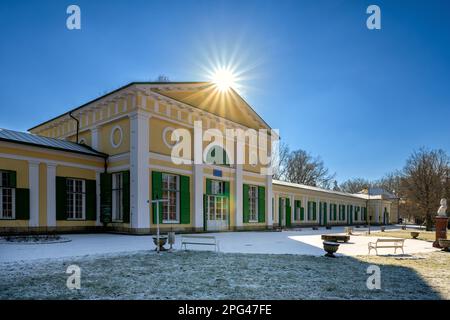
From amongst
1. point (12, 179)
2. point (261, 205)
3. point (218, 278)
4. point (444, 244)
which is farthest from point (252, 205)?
point (218, 278)

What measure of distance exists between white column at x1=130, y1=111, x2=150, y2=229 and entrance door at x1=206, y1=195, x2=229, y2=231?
4733 millimetres

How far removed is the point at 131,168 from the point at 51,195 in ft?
12.3

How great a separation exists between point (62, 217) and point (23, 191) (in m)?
2.14

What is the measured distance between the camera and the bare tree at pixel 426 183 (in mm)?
31281

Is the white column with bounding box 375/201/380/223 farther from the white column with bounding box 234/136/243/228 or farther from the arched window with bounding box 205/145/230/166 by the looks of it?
the arched window with bounding box 205/145/230/166

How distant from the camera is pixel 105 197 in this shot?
56.9 ft

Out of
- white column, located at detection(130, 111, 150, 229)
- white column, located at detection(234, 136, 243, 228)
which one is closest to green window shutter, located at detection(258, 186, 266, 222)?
white column, located at detection(234, 136, 243, 228)

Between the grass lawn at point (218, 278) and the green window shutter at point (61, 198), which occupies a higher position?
the green window shutter at point (61, 198)

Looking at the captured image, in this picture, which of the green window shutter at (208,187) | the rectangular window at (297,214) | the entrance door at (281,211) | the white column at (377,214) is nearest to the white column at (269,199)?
the entrance door at (281,211)

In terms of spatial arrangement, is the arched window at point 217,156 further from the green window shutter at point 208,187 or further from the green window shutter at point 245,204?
the green window shutter at point 245,204

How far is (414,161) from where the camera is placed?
110 feet

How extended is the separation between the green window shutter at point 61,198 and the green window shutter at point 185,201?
18.6 feet

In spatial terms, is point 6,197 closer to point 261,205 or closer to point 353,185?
point 261,205
